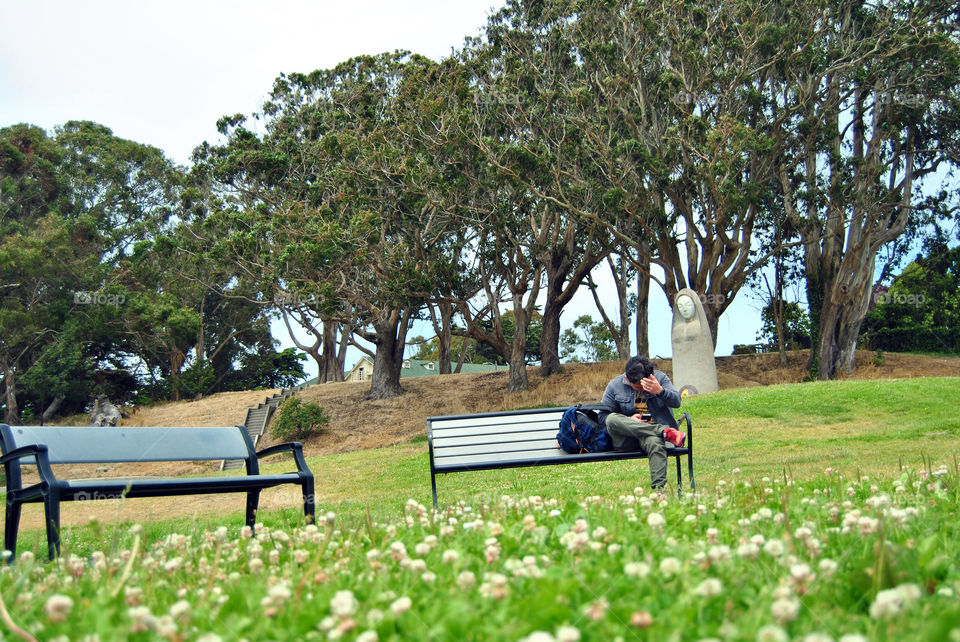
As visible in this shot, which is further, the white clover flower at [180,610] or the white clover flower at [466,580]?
the white clover flower at [466,580]

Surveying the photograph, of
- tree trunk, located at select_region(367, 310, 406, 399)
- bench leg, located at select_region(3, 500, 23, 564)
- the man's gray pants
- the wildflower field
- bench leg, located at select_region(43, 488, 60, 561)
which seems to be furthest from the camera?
tree trunk, located at select_region(367, 310, 406, 399)

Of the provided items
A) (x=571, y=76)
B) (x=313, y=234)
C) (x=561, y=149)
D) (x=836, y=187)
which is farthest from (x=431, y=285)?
(x=836, y=187)

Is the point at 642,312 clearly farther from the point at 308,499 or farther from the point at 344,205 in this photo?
the point at 308,499

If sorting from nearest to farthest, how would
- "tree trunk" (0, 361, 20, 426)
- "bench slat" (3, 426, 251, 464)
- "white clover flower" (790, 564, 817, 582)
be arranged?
"white clover flower" (790, 564, 817, 582), "bench slat" (3, 426, 251, 464), "tree trunk" (0, 361, 20, 426)

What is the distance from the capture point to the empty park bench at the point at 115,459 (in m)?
4.79

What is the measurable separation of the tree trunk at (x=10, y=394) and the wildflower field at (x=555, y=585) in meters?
34.9

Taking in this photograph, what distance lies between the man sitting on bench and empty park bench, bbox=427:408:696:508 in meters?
0.13

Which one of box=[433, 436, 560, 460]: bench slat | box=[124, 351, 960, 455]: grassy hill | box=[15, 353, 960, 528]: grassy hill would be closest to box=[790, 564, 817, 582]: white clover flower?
box=[15, 353, 960, 528]: grassy hill

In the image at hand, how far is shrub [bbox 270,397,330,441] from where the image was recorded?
1005 inches

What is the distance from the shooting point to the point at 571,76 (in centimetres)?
2344

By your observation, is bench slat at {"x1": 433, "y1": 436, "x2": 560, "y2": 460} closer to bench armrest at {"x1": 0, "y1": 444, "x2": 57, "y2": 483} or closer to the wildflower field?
bench armrest at {"x1": 0, "y1": 444, "x2": 57, "y2": 483}

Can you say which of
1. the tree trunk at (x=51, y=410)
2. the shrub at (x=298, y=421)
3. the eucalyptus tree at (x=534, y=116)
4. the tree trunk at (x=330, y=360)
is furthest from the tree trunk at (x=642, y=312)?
the tree trunk at (x=51, y=410)

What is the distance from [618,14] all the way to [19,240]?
27855mm

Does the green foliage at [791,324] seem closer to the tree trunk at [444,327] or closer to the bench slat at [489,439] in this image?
the tree trunk at [444,327]
